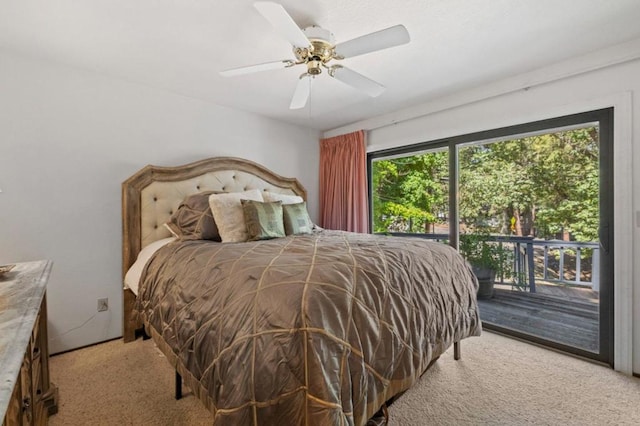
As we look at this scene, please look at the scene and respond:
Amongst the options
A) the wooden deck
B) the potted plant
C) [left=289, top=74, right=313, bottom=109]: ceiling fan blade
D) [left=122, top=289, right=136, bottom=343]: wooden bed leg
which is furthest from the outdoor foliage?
[left=122, top=289, right=136, bottom=343]: wooden bed leg

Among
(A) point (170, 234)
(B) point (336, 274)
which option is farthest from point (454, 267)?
(A) point (170, 234)

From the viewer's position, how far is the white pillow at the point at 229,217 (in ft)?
7.50

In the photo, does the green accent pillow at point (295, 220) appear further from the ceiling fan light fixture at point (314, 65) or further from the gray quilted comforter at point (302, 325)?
the ceiling fan light fixture at point (314, 65)

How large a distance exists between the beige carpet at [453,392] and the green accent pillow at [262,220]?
1121 millimetres

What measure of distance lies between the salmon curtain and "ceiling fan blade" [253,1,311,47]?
6.96 feet

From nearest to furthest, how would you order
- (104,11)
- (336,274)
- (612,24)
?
1. (336,274)
2. (104,11)
3. (612,24)

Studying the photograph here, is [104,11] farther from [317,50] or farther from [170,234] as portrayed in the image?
[170,234]

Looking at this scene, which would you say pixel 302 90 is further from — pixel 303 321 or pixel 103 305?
pixel 103 305

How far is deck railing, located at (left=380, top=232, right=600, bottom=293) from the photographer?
2309 mm

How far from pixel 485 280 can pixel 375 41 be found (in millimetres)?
2516

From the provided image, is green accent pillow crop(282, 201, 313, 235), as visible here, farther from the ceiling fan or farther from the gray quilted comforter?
the ceiling fan

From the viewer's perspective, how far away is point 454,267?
195 centimetres

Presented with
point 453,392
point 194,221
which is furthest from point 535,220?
point 194,221

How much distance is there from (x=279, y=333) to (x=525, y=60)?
264 centimetres
